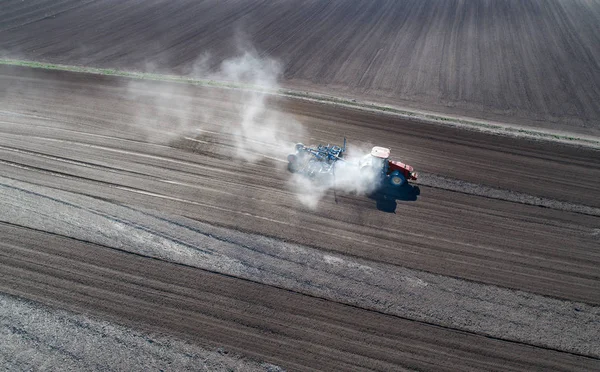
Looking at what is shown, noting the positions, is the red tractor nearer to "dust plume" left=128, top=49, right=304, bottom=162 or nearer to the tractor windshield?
the tractor windshield

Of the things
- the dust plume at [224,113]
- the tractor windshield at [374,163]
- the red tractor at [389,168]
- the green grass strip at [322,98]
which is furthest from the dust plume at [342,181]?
the green grass strip at [322,98]

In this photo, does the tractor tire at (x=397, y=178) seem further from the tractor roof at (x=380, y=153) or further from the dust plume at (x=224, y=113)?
the dust plume at (x=224, y=113)

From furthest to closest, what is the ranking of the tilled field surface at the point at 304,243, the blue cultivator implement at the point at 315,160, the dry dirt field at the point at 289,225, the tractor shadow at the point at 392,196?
the blue cultivator implement at the point at 315,160 → the tractor shadow at the point at 392,196 → the tilled field surface at the point at 304,243 → the dry dirt field at the point at 289,225

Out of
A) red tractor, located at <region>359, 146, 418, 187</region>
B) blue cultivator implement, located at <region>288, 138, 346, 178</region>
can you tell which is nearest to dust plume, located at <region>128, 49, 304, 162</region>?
blue cultivator implement, located at <region>288, 138, 346, 178</region>

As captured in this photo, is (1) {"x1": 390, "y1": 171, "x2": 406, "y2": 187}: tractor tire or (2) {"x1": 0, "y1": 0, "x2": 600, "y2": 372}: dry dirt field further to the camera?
(1) {"x1": 390, "y1": 171, "x2": 406, "y2": 187}: tractor tire

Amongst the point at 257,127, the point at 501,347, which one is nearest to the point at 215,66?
the point at 257,127
